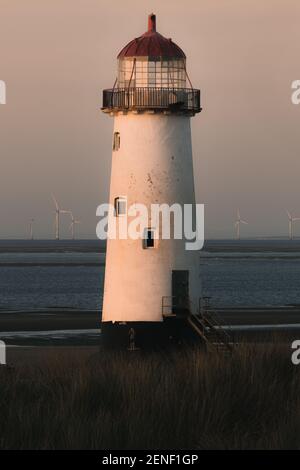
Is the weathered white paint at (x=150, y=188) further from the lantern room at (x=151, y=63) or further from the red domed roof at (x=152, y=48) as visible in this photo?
the red domed roof at (x=152, y=48)

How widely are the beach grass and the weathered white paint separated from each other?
6964mm

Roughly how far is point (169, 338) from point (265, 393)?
10.0 metres

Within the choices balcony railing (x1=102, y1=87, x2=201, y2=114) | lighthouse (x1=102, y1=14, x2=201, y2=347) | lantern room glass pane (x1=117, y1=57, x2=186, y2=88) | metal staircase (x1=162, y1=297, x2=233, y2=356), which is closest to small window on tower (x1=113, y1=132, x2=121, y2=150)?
lighthouse (x1=102, y1=14, x2=201, y2=347)

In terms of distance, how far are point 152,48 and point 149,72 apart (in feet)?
2.09

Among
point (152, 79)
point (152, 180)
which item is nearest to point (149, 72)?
point (152, 79)

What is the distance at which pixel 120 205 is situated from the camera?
116 feet

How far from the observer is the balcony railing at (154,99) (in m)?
35.1

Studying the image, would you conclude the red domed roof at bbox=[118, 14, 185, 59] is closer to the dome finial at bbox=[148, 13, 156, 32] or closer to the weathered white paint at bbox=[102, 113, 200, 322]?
the dome finial at bbox=[148, 13, 156, 32]

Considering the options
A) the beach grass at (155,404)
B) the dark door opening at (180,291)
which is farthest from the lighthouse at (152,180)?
the beach grass at (155,404)

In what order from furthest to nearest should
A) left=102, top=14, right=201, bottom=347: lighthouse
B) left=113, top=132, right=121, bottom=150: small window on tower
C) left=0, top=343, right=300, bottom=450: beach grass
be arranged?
left=113, top=132, right=121, bottom=150: small window on tower, left=102, top=14, right=201, bottom=347: lighthouse, left=0, top=343, right=300, bottom=450: beach grass

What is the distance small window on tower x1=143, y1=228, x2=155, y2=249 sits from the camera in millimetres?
35125

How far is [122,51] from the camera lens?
117 feet

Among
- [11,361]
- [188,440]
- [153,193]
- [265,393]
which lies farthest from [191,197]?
[188,440]

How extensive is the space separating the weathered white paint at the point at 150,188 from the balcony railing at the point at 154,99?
0.83 feet
